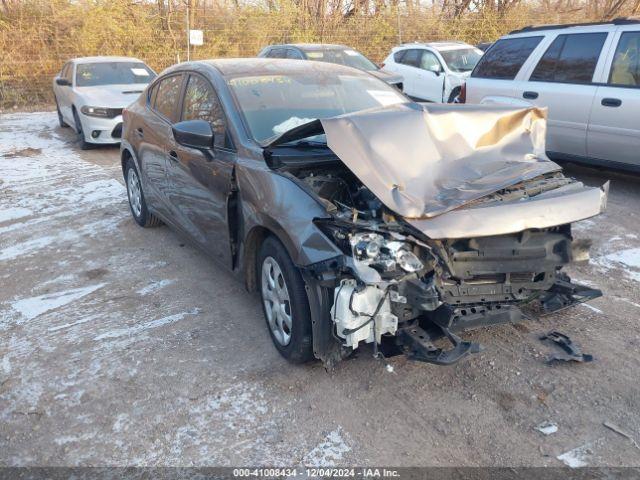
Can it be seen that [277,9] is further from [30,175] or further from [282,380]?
[282,380]

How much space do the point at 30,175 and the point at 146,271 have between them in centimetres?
488

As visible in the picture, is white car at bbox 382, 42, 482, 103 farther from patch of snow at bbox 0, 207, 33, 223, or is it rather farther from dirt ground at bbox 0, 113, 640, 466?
patch of snow at bbox 0, 207, 33, 223

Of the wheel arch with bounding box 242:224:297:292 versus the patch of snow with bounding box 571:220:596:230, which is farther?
the patch of snow with bounding box 571:220:596:230

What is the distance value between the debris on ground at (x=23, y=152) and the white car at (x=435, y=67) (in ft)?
25.5

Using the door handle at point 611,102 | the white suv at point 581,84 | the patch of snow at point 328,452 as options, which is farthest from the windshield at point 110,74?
the patch of snow at point 328,452

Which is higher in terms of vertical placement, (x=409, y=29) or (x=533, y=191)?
(x=409, y=29)

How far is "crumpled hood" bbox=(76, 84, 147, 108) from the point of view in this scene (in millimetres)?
10516

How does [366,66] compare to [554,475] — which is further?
[366,66]

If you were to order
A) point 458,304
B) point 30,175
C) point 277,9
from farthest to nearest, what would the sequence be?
point 277,9 < point 30,175 < point 458,304

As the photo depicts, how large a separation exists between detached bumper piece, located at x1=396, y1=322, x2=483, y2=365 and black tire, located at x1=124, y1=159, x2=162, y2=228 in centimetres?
369

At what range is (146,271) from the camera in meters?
5.27

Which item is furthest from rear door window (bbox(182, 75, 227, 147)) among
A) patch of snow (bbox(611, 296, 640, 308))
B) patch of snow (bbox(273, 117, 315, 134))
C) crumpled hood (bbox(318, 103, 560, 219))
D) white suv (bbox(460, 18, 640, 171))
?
white suv (bbox(460, 18, 640, 171))

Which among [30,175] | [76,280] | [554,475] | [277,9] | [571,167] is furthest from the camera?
[277,9]

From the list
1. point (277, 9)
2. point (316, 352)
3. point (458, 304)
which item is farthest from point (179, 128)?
point (277, 9)
